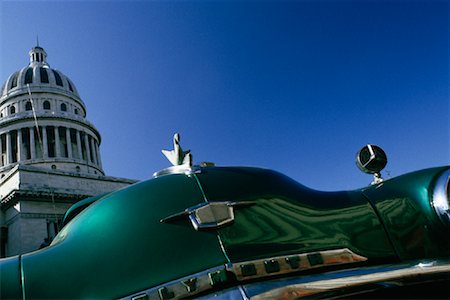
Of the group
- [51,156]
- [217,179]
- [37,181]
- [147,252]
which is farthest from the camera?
[51,156]

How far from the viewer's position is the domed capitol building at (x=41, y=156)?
2470 cm

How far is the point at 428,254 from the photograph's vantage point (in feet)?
5.06

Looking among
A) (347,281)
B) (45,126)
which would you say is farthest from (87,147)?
(347,281)

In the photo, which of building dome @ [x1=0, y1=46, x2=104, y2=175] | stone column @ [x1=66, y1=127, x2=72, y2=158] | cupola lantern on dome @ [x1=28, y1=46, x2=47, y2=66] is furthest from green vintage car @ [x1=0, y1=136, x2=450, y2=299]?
cupola lantern on dome @ [x1=28, y1=46, x2=47, y2=66]

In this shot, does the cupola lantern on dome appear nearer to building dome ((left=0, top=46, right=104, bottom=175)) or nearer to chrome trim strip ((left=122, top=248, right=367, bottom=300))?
building dome ((left=0, top=46, right=104, bottom=175))

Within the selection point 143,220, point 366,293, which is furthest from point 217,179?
point 366,293

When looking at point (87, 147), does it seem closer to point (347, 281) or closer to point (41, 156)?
point (41, 156)

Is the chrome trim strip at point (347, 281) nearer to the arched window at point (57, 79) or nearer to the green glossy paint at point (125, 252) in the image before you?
the green glossy paint at point (125, 252)

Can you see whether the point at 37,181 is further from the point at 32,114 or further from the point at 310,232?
the point at 310,232

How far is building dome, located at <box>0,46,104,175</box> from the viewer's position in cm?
3538

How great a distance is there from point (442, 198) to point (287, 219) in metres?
0.64

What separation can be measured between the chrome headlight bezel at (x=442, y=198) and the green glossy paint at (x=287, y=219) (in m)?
0.24

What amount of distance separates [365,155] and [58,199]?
26.2 meters

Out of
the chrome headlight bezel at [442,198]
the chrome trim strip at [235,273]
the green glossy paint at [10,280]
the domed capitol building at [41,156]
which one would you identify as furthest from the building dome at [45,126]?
the chrome headlight bezel at [442,198]
